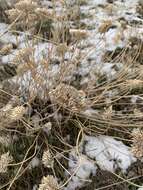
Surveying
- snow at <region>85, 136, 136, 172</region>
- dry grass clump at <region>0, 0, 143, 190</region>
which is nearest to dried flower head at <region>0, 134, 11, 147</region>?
dry grass clump at <region>0, 0, 143, 190</region>

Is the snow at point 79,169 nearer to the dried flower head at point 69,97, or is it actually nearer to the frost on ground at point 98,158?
the frost on ground at point 98,158

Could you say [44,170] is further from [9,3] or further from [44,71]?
[9,3]

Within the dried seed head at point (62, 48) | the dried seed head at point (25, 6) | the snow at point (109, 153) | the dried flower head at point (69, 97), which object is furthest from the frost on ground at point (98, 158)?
the dried seed head at point (25, 6)

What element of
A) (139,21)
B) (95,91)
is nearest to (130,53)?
(95,91)

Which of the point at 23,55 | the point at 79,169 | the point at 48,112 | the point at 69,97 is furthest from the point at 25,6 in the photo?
the point at 79,169

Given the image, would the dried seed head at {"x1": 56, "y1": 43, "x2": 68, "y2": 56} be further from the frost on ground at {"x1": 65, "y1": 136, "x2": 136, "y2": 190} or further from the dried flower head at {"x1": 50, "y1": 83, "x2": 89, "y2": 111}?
the frost on ground at {"x1": 65, "y1": 136, "x2": 136, "y2": 190}

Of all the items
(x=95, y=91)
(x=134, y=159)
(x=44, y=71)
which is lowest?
(x=134, y=159)

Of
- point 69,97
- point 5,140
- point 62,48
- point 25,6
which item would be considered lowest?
point 5,140

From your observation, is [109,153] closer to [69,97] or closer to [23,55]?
[69,97]
